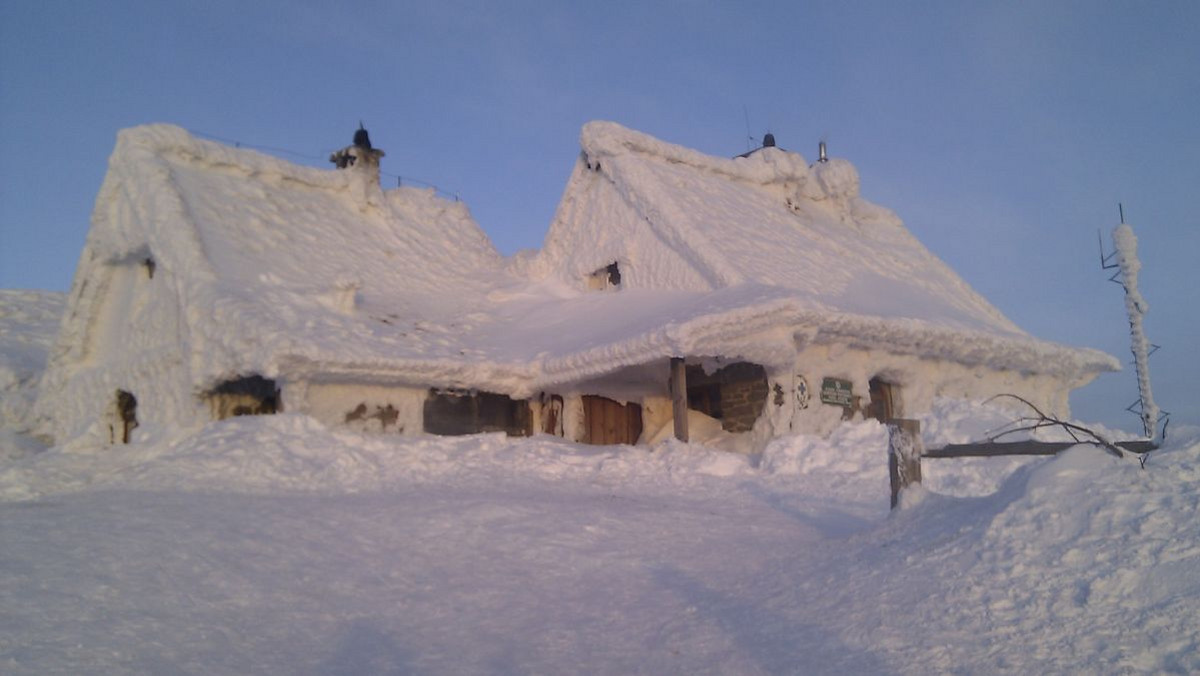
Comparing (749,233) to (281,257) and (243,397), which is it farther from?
(243,397)

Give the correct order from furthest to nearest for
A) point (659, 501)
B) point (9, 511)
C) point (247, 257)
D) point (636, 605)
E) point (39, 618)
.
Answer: point (247, 257) → point (659, 501) → point (9, 511) → point (636, 605) → point (39, 618)

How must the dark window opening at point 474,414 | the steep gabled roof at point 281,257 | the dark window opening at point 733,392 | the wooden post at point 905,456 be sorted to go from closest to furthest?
the wooden post at point 905,456
the steep gabled roof at point 281,257
the dark window opening at point 733,392
the dark window opening at point 474,414


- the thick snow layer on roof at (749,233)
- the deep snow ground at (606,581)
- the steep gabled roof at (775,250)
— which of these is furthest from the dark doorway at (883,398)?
the deep snow ground at (606,581)

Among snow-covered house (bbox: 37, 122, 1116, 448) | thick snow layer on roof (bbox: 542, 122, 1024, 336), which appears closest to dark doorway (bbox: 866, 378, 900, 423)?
snow-covered house (bbox: 37, 122, 1116, 448)

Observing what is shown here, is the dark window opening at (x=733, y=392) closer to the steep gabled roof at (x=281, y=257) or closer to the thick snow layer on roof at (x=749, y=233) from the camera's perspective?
the thick snow layer on roof at (x=749, y=233)

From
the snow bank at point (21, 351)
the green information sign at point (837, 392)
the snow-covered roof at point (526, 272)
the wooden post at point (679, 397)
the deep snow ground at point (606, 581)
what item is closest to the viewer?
the deep snow ground at point (606, 581)

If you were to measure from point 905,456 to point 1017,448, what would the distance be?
0.89m

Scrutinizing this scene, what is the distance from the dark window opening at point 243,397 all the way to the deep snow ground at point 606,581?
4.00m

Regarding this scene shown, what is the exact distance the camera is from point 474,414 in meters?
15.8

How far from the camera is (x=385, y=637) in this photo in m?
5.98

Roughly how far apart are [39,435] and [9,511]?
38.8ft

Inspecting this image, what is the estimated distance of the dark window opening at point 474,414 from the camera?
15406mm

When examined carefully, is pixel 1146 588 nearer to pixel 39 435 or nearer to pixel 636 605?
pixel 636 605

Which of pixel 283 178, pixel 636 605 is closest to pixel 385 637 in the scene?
pixel 636 605
